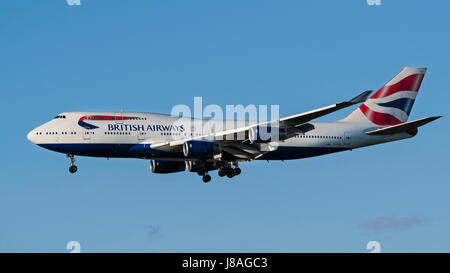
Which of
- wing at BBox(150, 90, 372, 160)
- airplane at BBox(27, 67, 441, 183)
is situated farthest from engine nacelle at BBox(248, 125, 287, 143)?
wing at BBox(150, 90, 372, 160)

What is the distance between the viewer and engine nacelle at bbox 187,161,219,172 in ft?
229

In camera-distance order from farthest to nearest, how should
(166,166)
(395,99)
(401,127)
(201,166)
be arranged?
(395,99) < (166,166) < (201,166) < (401,127)

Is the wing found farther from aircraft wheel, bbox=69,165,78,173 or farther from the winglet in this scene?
aircraft wheel, bbox=69,165,78,173

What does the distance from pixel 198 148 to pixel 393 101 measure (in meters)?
21.2

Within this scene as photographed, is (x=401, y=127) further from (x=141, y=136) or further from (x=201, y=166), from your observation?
(x=141, y=136)

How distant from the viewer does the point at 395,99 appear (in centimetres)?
7400

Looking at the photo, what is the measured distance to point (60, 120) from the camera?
6619cm

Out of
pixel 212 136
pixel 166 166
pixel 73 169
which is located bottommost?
pixel 73 169

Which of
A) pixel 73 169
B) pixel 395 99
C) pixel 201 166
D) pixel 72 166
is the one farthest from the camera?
pixel 395 99

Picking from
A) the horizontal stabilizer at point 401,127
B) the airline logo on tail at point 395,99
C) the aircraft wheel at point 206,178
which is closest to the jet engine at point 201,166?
the aircraft wheel at point 206,178

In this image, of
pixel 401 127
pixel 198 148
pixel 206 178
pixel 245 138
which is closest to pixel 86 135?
pixel 198 148

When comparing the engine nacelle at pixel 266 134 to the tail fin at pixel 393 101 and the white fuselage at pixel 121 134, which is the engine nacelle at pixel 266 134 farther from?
the tail fin at pixel 393 101

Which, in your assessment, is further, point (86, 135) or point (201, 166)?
point (201, 166)

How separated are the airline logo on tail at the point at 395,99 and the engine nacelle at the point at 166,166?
17773mm
